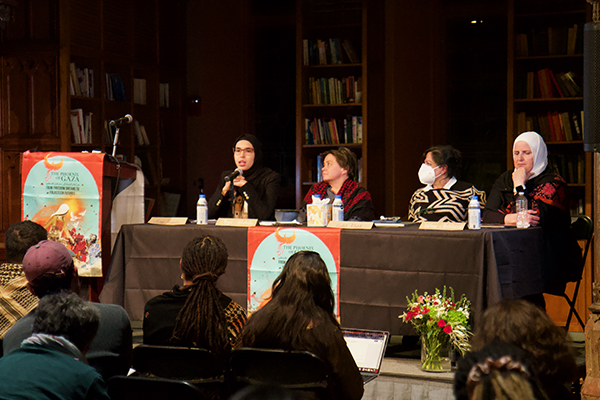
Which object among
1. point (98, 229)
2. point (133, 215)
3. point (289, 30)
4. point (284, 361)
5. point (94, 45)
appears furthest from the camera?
point (289, 30)

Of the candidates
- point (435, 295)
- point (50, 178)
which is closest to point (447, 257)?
point (435, 295)

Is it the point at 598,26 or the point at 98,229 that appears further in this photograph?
the point at 98,229

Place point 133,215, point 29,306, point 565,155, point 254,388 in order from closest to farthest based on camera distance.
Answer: point 254,388 < point 29,306 < point 133,215 < point 565,155

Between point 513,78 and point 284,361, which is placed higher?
point 513,78

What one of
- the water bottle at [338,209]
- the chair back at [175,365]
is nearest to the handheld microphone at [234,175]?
the water bottle at [338,209]

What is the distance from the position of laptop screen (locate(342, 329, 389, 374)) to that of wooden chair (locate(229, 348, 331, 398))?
0.74m

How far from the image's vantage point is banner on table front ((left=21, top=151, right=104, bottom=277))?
3805 mm

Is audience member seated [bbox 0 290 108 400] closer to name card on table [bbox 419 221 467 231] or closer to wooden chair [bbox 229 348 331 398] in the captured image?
wooden chair [bbox 229 348 331 398]

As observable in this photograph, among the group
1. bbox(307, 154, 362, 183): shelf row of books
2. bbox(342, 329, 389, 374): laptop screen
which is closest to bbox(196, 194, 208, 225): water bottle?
bbox(342, 329, 389, 374): laptop screen

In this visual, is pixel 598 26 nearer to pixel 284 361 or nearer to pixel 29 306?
pixel 284 361

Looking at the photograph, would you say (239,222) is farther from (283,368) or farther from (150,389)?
(150,389)

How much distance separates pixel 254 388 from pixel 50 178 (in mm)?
3175

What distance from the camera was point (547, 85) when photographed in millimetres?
5598

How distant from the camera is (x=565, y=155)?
18.2 feet
